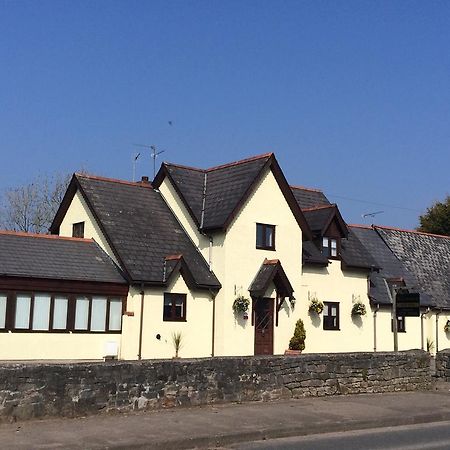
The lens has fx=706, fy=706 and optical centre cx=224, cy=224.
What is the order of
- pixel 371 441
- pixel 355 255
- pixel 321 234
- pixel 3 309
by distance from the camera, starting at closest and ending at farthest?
pixel 371 441 < pixel 3 309 < pixel 321 234 < pixel 355 255

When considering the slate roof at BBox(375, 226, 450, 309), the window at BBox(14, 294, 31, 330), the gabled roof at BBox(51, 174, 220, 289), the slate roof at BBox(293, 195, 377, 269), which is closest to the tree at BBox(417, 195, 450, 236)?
the slate roof at BBox(375, 226, 450, 309)

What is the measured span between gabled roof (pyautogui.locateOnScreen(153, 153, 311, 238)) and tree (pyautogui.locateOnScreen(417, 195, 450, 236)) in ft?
102

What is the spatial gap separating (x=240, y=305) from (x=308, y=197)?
9291 millimetres

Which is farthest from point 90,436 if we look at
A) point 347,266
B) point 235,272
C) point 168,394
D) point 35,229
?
point 35,229

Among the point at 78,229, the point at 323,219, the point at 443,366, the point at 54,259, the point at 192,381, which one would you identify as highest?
the point at 323,219

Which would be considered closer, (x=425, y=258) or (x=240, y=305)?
(x=240, y=305)

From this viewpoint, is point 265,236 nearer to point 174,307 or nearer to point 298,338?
point 298,338

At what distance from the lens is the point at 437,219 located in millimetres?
58656

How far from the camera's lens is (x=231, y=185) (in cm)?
2944

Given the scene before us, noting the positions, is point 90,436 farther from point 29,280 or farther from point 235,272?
point 235,272

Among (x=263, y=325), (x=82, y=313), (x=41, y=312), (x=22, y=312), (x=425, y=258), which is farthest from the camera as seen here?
(x=425, y=258)

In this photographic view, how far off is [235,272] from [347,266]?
252 inches

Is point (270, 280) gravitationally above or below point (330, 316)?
above

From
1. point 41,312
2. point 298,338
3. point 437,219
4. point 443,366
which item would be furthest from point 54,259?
point 437,219
